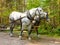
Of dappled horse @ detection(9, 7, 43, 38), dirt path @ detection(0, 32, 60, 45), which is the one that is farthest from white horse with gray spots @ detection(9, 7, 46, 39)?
dirt path @ detection(0, 32, 60, 45)

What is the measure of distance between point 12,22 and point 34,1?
5.02ft

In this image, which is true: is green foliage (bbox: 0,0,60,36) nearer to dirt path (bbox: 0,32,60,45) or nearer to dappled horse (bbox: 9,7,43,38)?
dirt path (bbox: 0,32,60,45)

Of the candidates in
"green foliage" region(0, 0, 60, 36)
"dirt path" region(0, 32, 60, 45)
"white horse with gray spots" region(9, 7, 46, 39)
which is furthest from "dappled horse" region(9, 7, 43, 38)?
"green foliage" region(0, 0, 60, 36)

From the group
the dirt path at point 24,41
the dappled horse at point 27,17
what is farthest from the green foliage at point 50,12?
the dappled horse at point 27,17

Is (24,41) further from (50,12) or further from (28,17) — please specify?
(50,12)

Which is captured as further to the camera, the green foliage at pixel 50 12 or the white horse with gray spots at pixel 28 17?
the green foliage at pixel 50 12

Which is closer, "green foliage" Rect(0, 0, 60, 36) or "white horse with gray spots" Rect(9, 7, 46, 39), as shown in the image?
"white horse with gray spots" Rect(9, 7, 46, 39)

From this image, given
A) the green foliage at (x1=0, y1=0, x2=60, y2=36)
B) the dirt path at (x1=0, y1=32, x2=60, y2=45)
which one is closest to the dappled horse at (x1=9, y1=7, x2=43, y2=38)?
the dirt path at (x1=0, y1=32, x2=60, y2=45)

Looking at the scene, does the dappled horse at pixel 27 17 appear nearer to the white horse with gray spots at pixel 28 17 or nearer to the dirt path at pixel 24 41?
the white horse with gray spots at pixel 28 17

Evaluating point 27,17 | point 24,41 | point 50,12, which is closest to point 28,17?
point 27,17

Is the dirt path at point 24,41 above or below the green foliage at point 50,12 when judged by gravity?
below

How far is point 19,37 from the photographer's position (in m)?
9.23

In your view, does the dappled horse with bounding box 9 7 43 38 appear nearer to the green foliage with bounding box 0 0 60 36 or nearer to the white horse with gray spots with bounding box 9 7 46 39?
the white horse with gray spots with bounding box 9 7 46 39

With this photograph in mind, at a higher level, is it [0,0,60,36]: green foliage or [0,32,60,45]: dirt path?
[0,0,60,36]: green foliage
